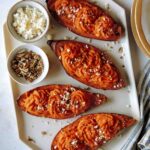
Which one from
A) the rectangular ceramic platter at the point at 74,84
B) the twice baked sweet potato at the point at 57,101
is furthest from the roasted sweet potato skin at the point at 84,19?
the twice baked sweet potato at the point at 57,101

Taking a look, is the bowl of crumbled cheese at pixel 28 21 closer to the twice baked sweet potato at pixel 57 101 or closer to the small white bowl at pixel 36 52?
the small white bowl at pixel 36 52

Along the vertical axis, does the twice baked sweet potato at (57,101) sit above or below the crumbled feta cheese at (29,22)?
below

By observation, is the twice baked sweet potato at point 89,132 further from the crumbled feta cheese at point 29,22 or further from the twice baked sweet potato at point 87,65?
the crumbled feta cheese at point 29,22

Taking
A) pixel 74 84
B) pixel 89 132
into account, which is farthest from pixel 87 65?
pixel 89 132

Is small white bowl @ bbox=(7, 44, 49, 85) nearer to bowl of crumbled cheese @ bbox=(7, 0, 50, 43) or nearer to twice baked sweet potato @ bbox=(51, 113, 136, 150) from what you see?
bowl of crumbled cheese @ bbox=(7, 0, 50, 43)

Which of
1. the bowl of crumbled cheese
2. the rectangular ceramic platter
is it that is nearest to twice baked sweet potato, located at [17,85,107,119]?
the rectangular ceramic platter

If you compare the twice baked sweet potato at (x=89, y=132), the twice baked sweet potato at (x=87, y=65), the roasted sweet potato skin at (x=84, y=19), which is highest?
the roasted sweet potato skin at (x=84, y=19)
